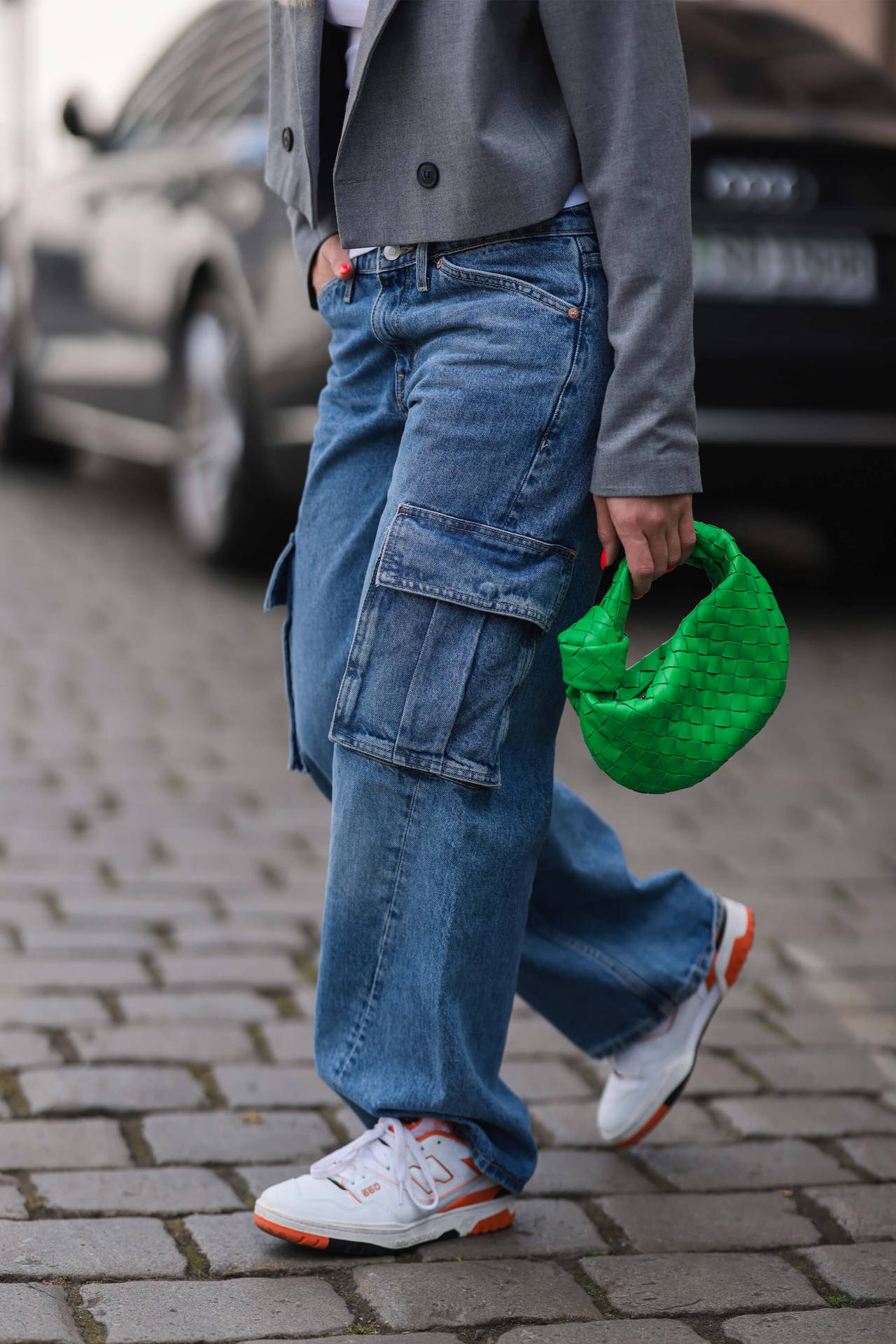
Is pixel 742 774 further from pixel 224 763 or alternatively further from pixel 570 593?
pixel 570 593

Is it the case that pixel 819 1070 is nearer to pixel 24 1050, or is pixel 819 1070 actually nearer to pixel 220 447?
pixel 24 1050

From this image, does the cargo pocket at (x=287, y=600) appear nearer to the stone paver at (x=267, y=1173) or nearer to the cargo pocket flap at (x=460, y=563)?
the cargo pocket flap at (x=460, y=563)

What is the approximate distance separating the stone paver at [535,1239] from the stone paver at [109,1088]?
1.73 feet

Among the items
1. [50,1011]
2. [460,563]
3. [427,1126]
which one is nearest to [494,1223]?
[427,1126]

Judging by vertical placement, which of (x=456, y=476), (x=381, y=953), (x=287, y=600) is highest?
(x=456, y=476)

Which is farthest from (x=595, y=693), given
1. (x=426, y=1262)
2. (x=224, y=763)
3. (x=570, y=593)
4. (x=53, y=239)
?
(x=53, y=239)

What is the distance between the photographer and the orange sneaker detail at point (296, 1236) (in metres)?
2.22

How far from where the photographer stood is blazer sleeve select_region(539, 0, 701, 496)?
201 cm

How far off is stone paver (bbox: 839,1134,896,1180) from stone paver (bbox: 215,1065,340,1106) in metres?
0.72

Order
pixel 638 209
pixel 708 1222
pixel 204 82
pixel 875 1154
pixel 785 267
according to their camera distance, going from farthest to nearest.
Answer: pixel 204 82
pixel 785 267
pixel 875 1154
pixel 708 1222
pixel 638 209

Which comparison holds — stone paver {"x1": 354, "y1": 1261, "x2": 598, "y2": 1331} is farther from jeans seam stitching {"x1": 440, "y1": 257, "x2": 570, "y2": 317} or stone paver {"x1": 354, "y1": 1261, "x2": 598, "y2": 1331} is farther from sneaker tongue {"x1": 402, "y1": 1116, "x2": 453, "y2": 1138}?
jeans seam stitching {"x1": 440, "y1": 257, "x2": 570, "y2": 317}

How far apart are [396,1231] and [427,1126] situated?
0.13 metres

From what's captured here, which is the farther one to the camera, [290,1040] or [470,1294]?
[290,1040]

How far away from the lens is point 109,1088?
2703 millimetres
